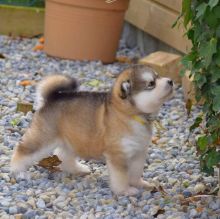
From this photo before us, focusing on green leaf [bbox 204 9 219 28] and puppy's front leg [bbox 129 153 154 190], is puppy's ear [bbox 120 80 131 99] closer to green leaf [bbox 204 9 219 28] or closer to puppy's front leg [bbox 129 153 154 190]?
puppy's front leg [bbox 129 153 154 190]

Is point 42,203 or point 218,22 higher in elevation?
point 218,22

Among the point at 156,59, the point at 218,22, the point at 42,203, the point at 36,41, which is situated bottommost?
the point at 36,41

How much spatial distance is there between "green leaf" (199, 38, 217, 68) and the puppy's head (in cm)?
40

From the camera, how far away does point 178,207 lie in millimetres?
3344

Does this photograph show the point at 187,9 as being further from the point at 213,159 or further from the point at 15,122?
the point at 15,122

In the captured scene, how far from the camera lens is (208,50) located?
2834mm

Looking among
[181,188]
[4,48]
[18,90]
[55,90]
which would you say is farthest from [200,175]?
[4,48]

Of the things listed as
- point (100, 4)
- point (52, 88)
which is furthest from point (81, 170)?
point (100, 4)

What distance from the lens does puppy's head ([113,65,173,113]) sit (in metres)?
3.24

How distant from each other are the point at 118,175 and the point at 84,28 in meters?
3.10

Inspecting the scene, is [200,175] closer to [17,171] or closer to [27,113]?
[17,171]

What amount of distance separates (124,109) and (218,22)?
744 millimetres

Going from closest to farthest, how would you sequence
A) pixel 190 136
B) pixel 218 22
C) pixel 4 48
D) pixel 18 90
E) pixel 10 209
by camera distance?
pixel 218 22 → pixel 10 209 → pixel 190 136 → pixel 18 90 → pixel 4 48

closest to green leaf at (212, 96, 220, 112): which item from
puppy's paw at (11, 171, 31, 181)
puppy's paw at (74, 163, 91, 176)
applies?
puppy's paw at (74, 163, 91, 176)
